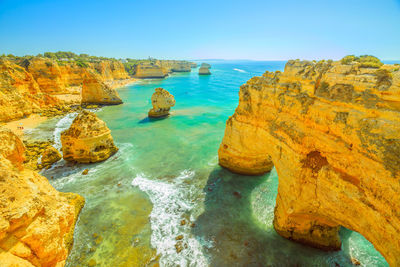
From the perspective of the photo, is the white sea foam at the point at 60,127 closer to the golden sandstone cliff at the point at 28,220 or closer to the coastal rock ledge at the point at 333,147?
the golden sandstone cliff at the point at 28,220

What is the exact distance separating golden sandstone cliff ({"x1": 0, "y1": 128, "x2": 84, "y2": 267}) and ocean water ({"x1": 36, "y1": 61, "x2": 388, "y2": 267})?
14.2ft

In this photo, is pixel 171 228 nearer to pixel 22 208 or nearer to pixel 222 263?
pixel 222 263

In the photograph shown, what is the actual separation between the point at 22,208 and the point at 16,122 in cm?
2738

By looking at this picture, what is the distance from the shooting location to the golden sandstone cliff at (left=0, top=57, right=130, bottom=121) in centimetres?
2236

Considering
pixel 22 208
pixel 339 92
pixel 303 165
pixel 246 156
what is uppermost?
pixel 339 92

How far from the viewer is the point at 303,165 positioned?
707cm

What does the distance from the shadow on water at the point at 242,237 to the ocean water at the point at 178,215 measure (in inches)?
1.6

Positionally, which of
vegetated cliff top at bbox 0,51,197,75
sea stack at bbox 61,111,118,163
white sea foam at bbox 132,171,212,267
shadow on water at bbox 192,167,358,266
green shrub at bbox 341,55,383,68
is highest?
vegetated cliff top at bbox 0,51,197,75

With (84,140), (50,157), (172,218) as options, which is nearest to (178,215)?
(172,218)

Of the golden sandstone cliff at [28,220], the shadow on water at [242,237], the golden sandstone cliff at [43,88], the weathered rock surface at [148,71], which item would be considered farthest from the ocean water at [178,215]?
the weathered rock surface at [148,71]

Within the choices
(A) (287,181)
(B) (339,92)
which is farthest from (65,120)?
(B) (339,92)

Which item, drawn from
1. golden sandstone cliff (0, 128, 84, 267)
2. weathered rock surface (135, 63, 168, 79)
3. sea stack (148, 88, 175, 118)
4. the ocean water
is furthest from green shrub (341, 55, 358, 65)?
weathered rock surface (135, 63, 168, 79)

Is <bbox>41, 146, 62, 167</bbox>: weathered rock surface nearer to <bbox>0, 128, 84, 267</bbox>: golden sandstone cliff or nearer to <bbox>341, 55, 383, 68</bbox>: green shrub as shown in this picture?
<bbox>0, 128, 84, 267</bbox>: golden sandstone cliff

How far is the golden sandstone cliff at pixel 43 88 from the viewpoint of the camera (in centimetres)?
2236
